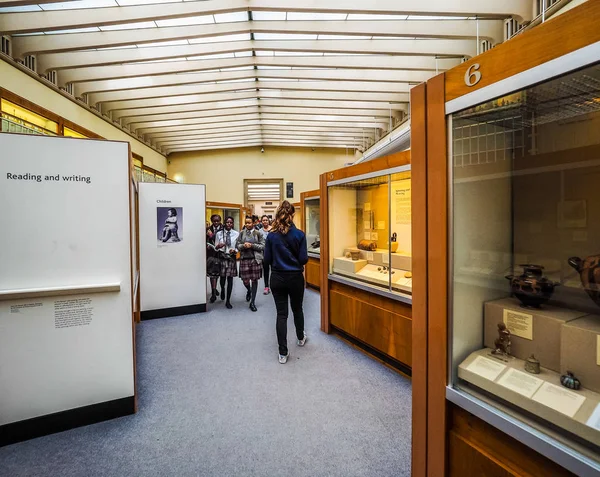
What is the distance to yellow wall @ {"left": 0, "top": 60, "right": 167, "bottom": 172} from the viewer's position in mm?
4988

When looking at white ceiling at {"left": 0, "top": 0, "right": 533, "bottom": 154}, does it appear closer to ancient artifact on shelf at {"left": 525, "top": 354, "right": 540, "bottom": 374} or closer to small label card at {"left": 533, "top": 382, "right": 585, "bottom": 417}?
ancient artifact on shelf at {"left": 525, "top": 354, "right": 540, "bottom": 374}

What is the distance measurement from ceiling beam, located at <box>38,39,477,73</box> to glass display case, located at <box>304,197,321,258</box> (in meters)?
3.14

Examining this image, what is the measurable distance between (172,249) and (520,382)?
16.8 feet

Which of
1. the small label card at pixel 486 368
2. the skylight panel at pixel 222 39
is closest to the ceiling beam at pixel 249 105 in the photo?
the skylight panel at pixel 222 39

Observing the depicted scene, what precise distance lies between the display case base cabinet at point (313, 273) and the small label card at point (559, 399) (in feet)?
19.8

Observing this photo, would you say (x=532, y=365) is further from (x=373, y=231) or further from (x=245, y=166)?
(x=245, y=166)

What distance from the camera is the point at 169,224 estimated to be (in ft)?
16.8

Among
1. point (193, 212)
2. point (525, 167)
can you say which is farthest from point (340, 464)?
point (193, 212)

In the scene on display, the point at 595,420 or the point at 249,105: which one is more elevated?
the point at 249,105

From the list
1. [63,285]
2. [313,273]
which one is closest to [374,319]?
[63,285]

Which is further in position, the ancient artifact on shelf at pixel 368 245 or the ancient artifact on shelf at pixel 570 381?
the ancient artifact on shelf at pixel 368 245

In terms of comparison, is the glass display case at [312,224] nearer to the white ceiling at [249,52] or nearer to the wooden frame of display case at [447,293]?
the white ceiling at [249,52]

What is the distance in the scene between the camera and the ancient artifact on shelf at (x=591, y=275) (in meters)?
A: 1.16

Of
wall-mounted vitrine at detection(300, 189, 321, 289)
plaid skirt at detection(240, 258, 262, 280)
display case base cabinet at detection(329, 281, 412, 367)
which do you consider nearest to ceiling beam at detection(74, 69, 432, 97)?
wall-mounted vitrine at detection(300, 189, 321, 289)
